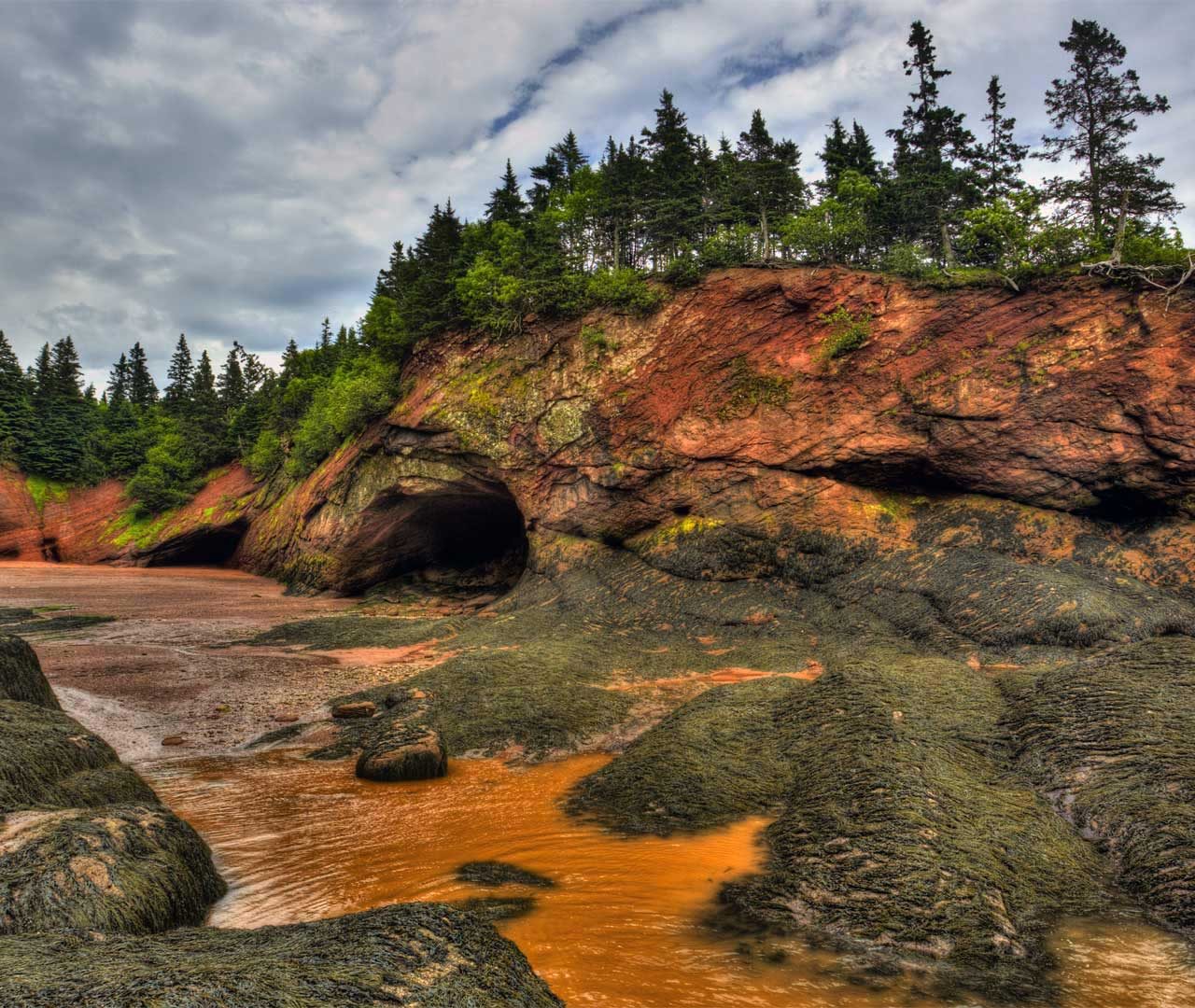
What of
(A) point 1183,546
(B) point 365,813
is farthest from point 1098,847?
(A) point 1183,546

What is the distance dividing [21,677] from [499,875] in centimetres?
713

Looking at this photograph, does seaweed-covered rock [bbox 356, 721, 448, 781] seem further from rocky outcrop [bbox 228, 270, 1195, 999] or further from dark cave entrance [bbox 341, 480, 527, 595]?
dark cave entrance [bbox 341, 480, 527, 595]

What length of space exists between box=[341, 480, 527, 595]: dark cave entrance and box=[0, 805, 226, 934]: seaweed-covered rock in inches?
916

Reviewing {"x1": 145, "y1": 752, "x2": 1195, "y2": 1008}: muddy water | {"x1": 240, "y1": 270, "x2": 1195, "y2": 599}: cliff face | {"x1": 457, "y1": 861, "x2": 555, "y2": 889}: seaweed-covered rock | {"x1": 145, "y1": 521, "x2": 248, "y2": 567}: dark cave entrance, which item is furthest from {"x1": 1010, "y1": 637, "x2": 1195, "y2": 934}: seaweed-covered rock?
{"x1": 145, "y1": 521, "x2": 248, "y2": 567}: dark cave entrance

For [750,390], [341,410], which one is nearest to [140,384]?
[341,410]

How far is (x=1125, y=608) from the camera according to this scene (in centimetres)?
1470

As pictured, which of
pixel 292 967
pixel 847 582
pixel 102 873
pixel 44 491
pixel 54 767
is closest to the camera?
pixel 292 967

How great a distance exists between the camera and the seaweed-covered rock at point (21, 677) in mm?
8375

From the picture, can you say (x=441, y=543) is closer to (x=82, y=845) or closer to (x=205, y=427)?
(x=205, y=427)

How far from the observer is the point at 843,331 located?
835 inches

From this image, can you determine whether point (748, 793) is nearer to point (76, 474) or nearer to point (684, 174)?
point (684, 174)

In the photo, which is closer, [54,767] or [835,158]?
[54,767]

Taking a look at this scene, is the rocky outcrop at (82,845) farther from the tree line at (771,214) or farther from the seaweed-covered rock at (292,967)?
the tree line at (771,214)

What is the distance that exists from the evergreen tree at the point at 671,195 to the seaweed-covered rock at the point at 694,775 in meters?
24.4
